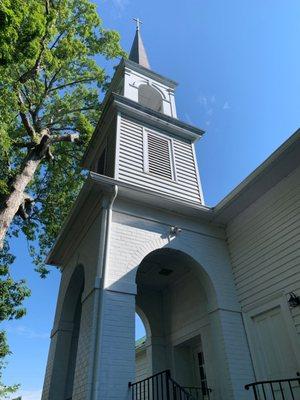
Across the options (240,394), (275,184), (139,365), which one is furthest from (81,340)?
(139,365)

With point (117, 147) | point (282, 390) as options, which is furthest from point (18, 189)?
point (282, 390)

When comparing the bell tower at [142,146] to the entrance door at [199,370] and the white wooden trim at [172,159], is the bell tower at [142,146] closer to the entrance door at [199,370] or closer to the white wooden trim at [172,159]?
the white wooden trim at [172,159]

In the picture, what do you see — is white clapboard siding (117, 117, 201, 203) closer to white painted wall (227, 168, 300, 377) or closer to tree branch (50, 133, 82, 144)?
white painted wall (227, 168, 300, 377)

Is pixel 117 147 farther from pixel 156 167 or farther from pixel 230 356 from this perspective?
pixel 230 356

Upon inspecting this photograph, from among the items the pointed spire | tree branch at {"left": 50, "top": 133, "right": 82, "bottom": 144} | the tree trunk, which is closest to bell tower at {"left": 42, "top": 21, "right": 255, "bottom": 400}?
the tree trunk

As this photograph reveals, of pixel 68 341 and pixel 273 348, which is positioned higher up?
pixel 68 341

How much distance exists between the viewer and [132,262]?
701 centimetres

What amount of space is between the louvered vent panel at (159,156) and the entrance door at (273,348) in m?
4.71

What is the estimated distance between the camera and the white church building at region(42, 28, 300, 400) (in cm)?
611

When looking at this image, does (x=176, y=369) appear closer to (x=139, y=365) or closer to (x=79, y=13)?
(x=139, y=365)

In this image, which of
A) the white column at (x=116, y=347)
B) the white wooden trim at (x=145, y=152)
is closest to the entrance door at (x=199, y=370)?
the white column at (x=116, y=347)

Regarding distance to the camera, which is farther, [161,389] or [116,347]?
[161,389]

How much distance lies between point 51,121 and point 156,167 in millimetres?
6602

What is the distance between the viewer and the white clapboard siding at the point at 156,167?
9203 mm
